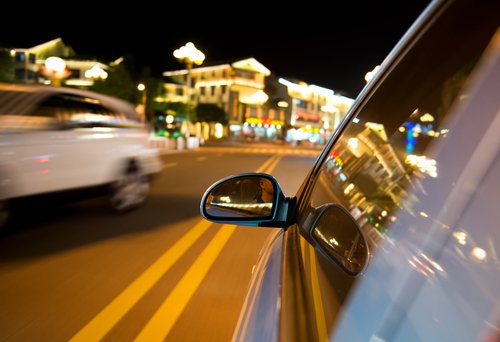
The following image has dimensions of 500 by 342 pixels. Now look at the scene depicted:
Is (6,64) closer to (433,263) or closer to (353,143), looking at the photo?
(353,143)

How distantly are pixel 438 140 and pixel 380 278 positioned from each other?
0.37 m

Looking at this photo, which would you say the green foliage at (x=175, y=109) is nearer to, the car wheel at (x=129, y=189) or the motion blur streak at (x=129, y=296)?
the car wheel at (x=129, y=189)

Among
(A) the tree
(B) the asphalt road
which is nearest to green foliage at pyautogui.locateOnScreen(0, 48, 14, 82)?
(A) the tree

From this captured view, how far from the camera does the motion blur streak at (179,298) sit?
10.3 feet

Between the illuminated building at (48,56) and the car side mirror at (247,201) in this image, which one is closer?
the car side mirror at (247,201)

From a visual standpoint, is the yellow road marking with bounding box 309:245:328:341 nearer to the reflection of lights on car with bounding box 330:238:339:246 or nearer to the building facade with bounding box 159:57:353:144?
the reflection of lights on car with bounding box 330:238:339:246

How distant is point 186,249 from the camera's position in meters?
5.54

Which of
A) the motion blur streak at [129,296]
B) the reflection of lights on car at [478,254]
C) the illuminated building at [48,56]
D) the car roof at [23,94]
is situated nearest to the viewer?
the reflection of lights on car at [478,254]

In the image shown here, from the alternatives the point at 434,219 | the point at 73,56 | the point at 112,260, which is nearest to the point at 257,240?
the point at 112,260

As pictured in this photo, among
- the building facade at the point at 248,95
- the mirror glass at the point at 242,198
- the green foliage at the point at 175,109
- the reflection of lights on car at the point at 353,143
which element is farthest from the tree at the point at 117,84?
the reflection of lights on car at the point at 353,143

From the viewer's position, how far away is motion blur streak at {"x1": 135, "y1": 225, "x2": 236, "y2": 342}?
10.3 feet

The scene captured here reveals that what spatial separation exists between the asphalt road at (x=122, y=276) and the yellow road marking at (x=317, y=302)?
64.2 inches

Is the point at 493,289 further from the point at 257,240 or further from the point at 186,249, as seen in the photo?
the point at 257,240

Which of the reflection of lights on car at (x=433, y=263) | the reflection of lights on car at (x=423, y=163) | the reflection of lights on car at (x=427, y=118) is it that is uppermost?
the reflection of lights on car at (x=427, y=118)
